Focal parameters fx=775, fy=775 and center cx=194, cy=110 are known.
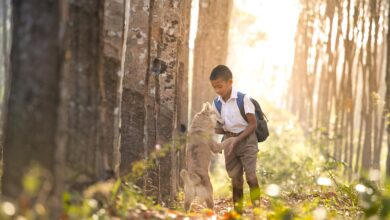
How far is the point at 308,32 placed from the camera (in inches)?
1235

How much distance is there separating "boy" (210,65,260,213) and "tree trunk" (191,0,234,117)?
28.7 ft

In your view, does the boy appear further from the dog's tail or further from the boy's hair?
the dog's tail

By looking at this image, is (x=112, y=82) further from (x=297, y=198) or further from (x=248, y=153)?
(x=297, y=198)

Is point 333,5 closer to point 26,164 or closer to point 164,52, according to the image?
point 164,52

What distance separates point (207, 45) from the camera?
18.4 meters

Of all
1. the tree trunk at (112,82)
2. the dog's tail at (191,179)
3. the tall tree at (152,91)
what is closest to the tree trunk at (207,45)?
the tall tree at (152,91)

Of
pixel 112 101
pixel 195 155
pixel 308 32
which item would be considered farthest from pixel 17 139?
pixel 308 32

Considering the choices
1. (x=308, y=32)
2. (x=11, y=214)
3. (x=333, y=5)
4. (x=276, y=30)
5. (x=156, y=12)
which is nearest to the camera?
(x=11, y=214)

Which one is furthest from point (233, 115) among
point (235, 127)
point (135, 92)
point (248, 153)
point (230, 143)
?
point (135, 92)

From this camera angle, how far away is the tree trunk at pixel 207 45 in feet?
Answer: 59.7

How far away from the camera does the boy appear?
358 inches

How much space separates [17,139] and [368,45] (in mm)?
15252

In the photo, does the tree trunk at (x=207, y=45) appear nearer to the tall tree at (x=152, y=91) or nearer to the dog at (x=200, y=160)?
the tall tree at (x=152, y=91)

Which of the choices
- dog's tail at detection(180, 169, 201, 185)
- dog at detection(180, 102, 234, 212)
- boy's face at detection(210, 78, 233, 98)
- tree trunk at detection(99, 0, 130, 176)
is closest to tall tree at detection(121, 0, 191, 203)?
dog at detection(180, 102, 234, 212)
